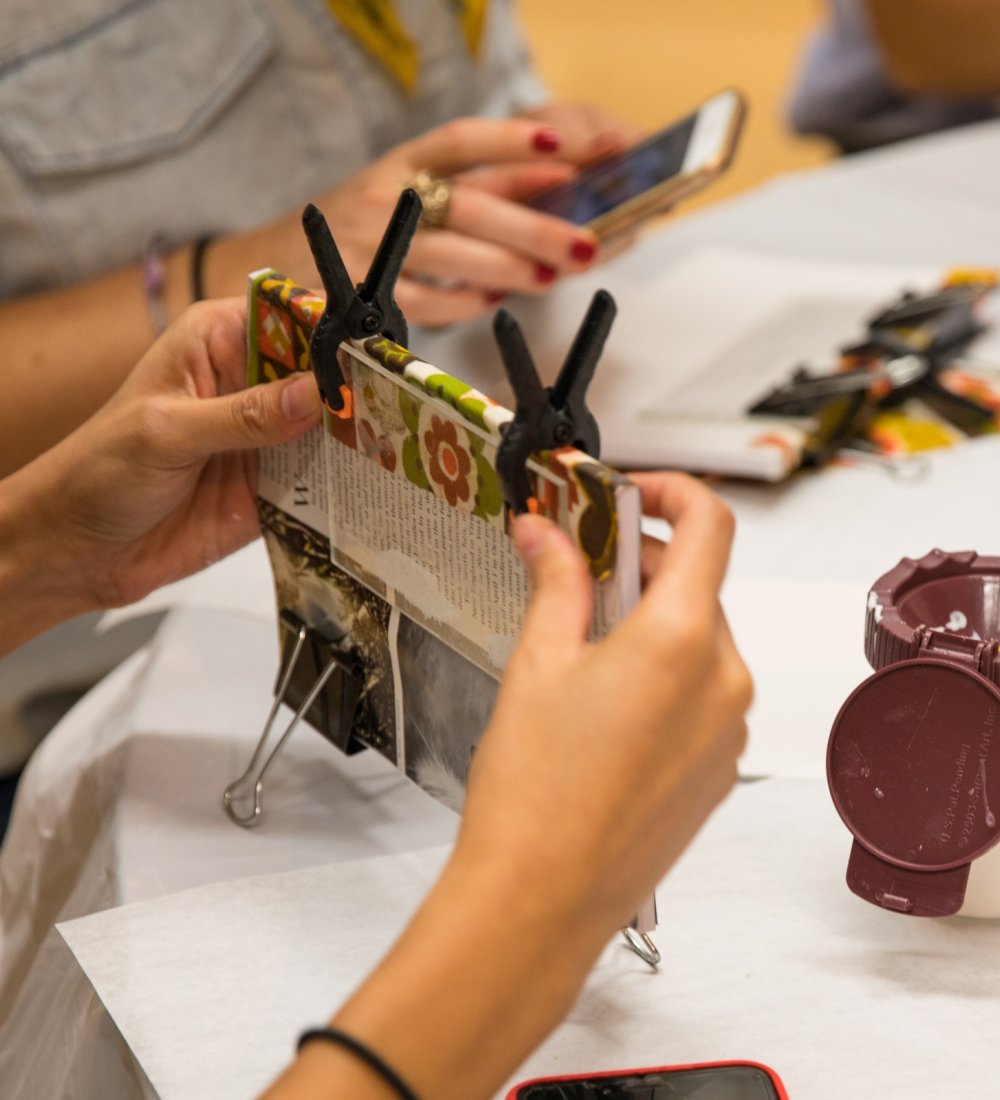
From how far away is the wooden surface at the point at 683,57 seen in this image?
319 centimetres

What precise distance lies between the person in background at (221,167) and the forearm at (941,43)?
502mm

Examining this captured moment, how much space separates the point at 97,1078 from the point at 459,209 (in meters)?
0.60

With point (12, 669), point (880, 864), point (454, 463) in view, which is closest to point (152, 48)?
point (12, 669)

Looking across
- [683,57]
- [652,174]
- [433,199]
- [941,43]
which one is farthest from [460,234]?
[683,57]

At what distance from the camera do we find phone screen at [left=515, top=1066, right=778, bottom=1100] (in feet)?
1.56

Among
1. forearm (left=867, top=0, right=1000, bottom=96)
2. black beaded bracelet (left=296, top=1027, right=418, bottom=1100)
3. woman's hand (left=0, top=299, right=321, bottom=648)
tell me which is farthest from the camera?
forearm (left=867, top=0, right=1000, bottom=96)

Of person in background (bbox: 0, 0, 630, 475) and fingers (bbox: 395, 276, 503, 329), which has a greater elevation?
person in background (bbox: 0, 0, 630, 475)

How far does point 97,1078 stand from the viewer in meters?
0.55

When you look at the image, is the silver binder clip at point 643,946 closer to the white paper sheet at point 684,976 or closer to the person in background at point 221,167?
the white paper sheet at point 684,976

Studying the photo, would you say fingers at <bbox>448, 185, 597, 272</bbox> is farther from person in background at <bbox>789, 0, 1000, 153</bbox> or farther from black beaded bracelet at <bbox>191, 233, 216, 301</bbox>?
person in background at <bbox>789, 0, 1000, 153</bbox>

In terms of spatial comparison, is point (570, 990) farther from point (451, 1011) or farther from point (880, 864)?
point (880, 864)

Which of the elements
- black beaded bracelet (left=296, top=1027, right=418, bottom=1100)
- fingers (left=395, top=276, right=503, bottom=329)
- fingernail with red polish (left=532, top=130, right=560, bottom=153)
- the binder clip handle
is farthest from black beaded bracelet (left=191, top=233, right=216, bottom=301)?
black beaded bracelet (left=296, top=1027, right=418, bottom=1100)

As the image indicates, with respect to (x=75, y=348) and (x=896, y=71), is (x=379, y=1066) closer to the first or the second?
(x=75, y=348)

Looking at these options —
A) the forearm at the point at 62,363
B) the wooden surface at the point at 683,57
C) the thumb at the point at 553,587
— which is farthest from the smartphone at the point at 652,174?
the wooden surface at the point at 683,57
